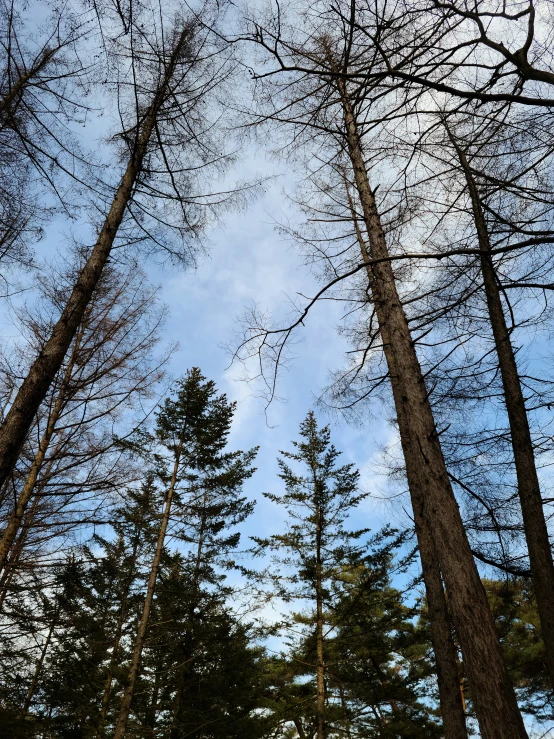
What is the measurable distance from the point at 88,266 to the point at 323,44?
12.4 feet

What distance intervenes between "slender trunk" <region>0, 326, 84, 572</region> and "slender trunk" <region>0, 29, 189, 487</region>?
130cm

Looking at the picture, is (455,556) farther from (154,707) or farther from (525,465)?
(154,707)

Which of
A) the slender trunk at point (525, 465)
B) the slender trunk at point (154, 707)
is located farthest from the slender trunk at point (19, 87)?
the slender trunk at point (154, 707)

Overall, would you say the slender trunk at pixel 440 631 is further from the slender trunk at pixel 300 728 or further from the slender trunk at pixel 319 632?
the slender trunk at pixel 300 728

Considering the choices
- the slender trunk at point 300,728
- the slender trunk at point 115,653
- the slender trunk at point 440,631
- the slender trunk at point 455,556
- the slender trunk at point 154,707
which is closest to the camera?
the slender trunk at point 455,556

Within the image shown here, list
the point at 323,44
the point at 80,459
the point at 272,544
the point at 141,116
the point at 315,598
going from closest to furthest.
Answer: the point at 323,44 < the point at 141,116 < the point at 80,459 < the point at 315,598 < the point at 272,544

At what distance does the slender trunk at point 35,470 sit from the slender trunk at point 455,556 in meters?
3.76

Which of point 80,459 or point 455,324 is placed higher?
point 455,324

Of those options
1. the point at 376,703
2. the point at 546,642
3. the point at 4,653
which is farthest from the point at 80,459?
the point at 376,703

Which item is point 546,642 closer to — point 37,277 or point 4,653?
point 4,653

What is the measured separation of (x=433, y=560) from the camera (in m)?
5.62

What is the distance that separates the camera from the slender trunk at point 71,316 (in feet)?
10.7

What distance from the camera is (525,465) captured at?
5652mm

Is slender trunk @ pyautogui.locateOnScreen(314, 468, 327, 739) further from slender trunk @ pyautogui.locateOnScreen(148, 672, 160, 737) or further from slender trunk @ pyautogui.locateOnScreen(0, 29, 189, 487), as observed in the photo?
slender trunk @ pyautogui.locateOnScreen(0, 29, 189, 487)
